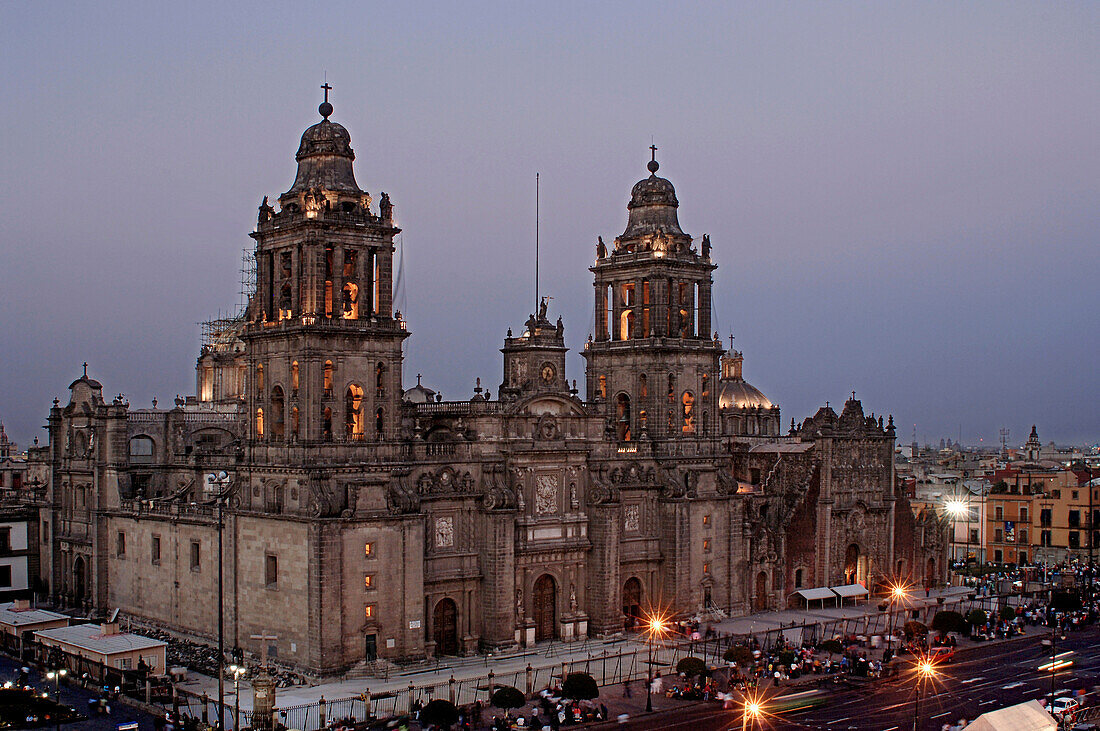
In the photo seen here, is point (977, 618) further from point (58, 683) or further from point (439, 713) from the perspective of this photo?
point (58, 683)

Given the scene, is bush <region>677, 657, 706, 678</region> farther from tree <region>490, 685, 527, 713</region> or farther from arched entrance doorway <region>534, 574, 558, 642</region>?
arched entrance doorway <region>534, 574, 558, 642</region>

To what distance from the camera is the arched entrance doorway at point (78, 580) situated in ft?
280

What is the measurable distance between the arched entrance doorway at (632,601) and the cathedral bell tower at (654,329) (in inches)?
368

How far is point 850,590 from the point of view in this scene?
90.2 meters

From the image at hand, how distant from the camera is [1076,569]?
10431 centimetres

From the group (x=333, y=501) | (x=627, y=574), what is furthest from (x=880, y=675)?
(x=333, y=501)

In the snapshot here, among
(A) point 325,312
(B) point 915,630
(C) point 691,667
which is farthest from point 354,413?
(B) point 915,630

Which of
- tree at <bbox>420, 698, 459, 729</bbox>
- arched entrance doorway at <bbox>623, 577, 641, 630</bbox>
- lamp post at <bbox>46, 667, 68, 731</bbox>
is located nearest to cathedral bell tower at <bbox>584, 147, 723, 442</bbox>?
arched entrance doorway at <bbox>623, 577, 641, 630</bbox>

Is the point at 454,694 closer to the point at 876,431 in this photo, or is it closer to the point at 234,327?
the point at 876,431

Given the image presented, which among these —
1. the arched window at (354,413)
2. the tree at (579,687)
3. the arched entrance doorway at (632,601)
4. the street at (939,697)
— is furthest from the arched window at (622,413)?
the tree at (579,687)

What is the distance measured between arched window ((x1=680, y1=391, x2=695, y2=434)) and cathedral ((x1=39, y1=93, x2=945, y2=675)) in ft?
0.46

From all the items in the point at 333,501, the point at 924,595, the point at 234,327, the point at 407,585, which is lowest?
the point at 924,595

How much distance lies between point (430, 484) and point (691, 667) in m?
17.7

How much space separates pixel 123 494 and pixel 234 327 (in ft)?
104
